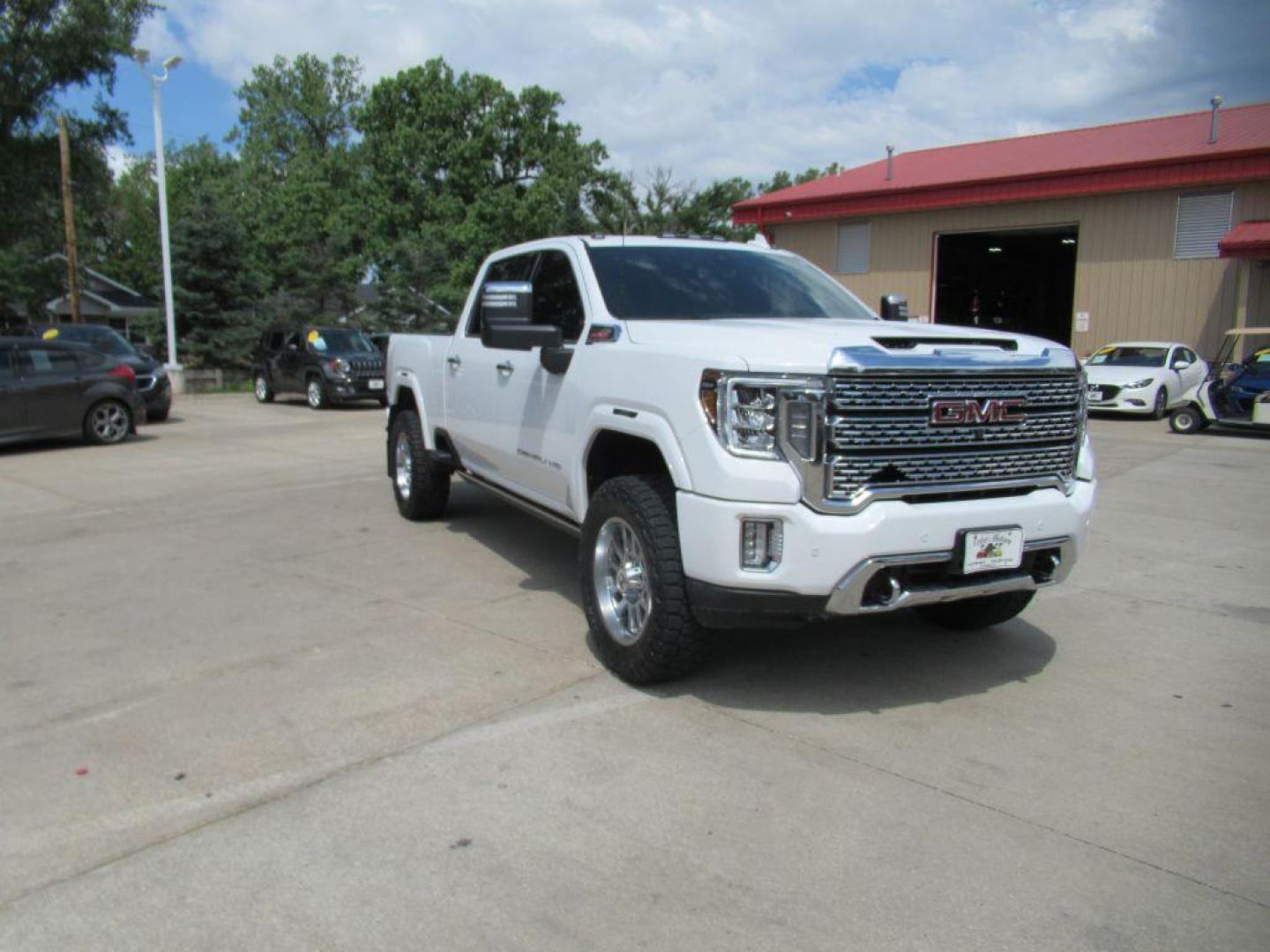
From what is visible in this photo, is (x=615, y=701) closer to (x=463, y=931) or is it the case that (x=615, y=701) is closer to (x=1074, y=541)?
(x=463, y=931)

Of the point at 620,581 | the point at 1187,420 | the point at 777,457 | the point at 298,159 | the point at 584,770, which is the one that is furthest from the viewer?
the point at 298,159

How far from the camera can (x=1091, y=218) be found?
2334cm

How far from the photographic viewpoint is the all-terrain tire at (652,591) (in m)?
4.13

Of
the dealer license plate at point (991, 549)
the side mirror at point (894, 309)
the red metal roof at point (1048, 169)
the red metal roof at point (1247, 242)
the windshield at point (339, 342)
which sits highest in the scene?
the red metal roof at point (1048, 169)

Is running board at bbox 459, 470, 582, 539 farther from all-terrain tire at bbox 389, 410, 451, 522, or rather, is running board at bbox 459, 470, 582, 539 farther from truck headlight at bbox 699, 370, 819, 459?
truck headlight at bbox 699, 370, 819, 459

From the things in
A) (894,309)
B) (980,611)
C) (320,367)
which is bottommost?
A: (980,611)

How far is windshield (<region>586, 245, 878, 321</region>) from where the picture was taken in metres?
5.18

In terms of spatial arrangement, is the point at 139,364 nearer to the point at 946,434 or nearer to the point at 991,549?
the point at 946,434

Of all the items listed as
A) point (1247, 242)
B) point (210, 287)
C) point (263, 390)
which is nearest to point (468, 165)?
point (210, 287)

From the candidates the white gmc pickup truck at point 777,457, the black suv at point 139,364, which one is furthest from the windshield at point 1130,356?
the black suv at point 139,364

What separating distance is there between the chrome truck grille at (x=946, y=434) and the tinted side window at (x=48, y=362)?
12487mm

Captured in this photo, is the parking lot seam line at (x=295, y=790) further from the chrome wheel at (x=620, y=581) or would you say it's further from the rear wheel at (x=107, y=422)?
the rear wheel at (x=107, y=422)

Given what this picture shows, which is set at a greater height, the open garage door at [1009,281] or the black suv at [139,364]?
the open garage door at [1009,281]

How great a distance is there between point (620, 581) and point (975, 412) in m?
1.73
